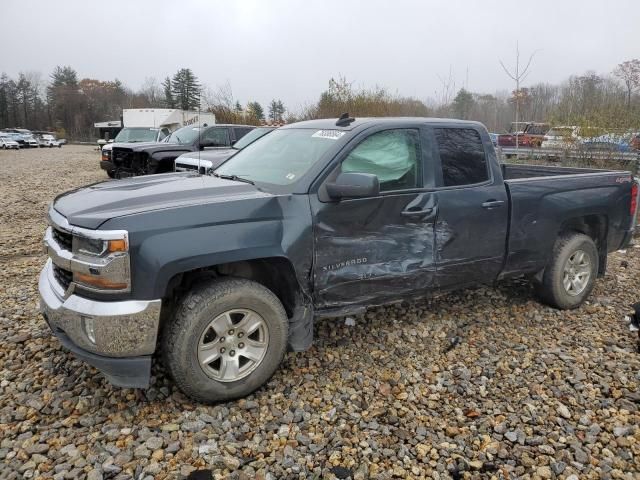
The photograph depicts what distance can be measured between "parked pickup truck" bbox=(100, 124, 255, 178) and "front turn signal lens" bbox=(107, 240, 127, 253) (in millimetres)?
7179

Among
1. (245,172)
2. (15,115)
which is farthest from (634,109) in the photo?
(15,115)

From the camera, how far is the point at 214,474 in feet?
8.43

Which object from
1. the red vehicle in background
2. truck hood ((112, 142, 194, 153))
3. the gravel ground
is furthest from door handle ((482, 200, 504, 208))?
the red vehicle in background

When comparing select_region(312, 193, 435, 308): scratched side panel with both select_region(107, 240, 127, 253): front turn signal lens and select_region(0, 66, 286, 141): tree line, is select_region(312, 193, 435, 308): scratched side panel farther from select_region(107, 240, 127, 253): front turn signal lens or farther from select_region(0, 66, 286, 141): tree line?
select_region(0, 66, 286, 141): tree line

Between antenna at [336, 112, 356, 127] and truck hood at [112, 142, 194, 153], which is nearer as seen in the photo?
antenna at [336, 112, 356, 127]

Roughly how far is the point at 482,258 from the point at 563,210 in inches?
42.2

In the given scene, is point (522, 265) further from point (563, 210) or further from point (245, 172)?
point (245, 172)

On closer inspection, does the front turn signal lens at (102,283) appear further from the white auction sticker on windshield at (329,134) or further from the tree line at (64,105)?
the tree line at (64,105)

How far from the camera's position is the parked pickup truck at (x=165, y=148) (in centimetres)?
1051

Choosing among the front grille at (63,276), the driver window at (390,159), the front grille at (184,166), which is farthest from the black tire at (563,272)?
the front grille at (184,166)

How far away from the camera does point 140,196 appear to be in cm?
315

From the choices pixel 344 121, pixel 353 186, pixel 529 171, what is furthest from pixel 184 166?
pixel 353 186

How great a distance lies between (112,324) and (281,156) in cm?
184

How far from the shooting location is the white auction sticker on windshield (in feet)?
12.1
